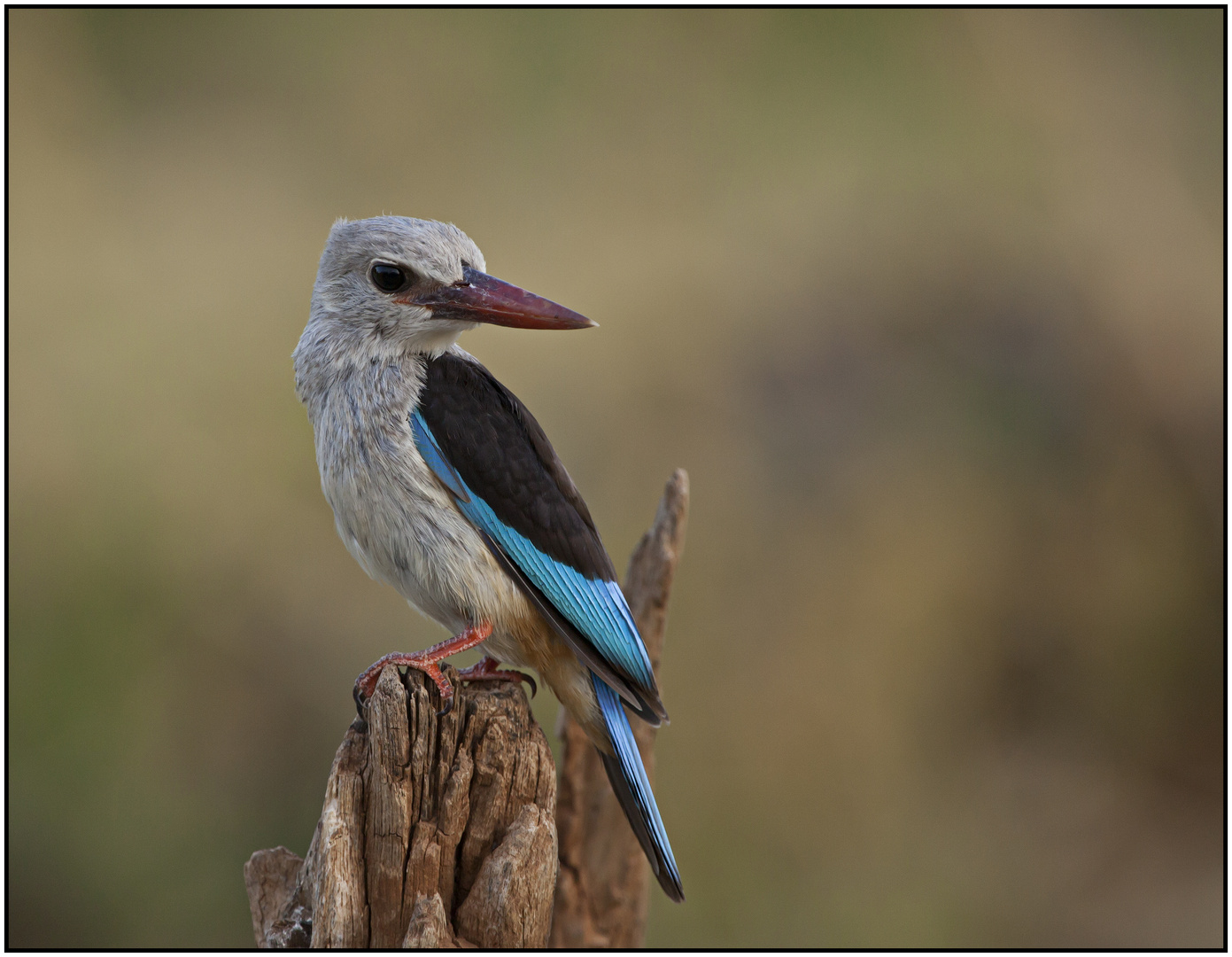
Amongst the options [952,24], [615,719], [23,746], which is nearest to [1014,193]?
[952,24]

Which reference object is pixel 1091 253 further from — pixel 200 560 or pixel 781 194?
pixel 200 560

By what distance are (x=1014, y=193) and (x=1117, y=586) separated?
2.77 meters

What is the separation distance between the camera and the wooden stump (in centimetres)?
237

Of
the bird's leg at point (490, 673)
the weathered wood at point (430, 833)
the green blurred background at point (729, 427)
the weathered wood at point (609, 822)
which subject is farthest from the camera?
the green blurred background at point (729, 427)

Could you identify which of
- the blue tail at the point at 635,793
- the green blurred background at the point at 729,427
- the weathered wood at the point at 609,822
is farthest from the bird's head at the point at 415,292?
the green blurred background at the point at 729,427

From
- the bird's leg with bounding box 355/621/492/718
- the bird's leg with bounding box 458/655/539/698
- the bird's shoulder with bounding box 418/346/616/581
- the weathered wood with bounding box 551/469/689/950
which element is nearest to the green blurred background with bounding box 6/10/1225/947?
the weathered wood with bounding box 551/469/689/950

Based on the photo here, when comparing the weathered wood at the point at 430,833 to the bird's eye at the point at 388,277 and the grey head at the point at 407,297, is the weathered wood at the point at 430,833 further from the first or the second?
the bird's eye at the point at 388,277

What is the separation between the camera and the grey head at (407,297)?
2652 millimetres

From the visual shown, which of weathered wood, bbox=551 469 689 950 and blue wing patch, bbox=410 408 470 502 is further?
weathered wood, bbox=551 469 689 950

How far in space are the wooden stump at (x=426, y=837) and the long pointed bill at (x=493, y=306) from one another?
977 millimetres

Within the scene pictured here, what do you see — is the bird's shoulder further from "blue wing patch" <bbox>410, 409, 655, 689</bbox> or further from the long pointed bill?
the long pointed bill

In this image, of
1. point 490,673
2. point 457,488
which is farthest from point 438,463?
point 490,673

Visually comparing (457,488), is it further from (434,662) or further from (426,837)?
(426,837)

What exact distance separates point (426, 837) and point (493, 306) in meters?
1.40
